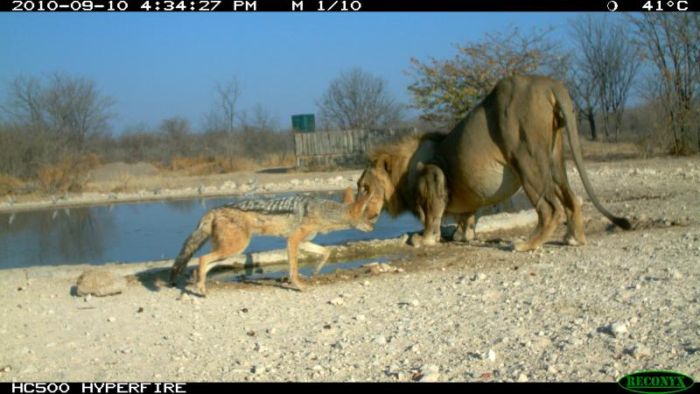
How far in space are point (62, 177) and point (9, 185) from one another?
2.77 metres

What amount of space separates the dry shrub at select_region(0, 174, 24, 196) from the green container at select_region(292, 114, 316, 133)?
1586 cm

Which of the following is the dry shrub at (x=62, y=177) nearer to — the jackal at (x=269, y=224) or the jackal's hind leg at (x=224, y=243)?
the jackal at (x=269, y=224)

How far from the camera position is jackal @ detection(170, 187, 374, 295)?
9.33 metres

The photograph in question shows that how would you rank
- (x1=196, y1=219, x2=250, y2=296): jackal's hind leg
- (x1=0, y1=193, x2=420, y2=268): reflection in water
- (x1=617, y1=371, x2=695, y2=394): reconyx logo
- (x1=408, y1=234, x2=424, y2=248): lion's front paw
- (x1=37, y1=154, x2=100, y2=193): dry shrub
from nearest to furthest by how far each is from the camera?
1. (x1=617, y1=371, x2=695, y2=394): reconyx logo
2. (x1=196, y1=219, x2=250, y2=296): jackal's hind leg
3. (x1=408, y1=234, x2=424, y2=248): lion's front paw
4. (x1=0, y1=193, x2=420, y2=268): reflection in water
5. (x1=37, y1=154, x2=100, y2=193): dry shrub

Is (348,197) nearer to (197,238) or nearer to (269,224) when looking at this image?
(269,224)

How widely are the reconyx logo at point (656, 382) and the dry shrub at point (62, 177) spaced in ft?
89.5

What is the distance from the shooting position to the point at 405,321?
7258 millimetres

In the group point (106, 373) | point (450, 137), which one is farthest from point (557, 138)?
point (106, 373)

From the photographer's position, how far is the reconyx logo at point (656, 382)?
4828 millimetres

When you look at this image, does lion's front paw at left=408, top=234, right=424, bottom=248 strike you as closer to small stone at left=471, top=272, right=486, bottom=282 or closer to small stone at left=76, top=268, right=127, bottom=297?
small stone at left=471, top=272, right=486, bottom=282

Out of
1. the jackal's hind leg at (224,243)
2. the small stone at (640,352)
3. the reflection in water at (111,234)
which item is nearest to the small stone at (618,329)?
the small stone at (640,352)

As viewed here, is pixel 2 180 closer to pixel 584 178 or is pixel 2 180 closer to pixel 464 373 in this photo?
pixel 584 178

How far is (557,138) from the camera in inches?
417

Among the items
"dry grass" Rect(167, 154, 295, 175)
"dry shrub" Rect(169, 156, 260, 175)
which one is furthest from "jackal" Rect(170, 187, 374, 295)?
"dry shrub" Rect(169, 156, 260, 175)
